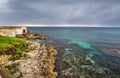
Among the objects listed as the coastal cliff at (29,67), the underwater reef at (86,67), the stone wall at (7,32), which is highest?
the stone wall at (7,32)

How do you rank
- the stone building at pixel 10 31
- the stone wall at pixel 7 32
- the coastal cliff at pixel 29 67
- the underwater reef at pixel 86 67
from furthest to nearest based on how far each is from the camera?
the stone building at pixel 10 31
the stone wall at pixel 7 32
the underwater reef at pixel 86 67
the coastal cliff at pixel 29 67

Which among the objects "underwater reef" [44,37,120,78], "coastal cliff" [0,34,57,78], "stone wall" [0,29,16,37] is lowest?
"underwater reef" [44,37,120,78]

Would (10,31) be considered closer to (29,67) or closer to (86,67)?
(29,67)

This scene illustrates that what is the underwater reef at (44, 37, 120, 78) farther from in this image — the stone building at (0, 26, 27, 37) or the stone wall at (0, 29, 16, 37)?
the stone building at (0, 26, 27, 37)

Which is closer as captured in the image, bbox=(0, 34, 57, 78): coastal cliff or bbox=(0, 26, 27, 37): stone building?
bbox=(0, 34, 57, 78): coastal cliff

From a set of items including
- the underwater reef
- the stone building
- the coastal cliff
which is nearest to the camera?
the coastal cliff

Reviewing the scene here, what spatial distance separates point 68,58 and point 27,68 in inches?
445

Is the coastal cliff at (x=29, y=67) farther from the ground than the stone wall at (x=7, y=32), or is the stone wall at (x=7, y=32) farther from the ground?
the stone wall at (x=7, y=32)

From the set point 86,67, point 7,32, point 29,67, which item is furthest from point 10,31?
point 86,67

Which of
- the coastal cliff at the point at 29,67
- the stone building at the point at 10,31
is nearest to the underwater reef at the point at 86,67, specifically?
the coastal cliff at the point at 29,67

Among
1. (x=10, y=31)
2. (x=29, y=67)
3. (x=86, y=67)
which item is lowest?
(x=86, y=67)

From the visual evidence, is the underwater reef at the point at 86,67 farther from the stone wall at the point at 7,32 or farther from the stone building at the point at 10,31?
the stone building at the point at 10,31

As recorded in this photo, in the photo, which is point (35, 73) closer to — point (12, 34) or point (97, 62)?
point (97, 62)

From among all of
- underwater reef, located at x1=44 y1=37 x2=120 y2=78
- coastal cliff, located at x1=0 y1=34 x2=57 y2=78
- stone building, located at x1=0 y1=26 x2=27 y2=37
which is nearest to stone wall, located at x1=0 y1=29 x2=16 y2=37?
stone building, located at x1=0 y1=26 x2=27 y2=37
